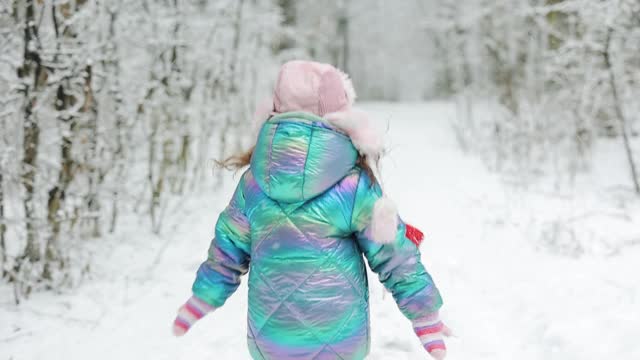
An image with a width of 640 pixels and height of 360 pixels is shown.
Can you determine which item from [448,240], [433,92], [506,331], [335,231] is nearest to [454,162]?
[448,240]

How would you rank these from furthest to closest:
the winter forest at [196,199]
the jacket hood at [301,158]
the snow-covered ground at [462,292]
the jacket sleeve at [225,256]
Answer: the winter forest at [196,199], the snow-covered ground at [462,292], the jacket sleeve at [225,256], the jacket hood at [301,158]

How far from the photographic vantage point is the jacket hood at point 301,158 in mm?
1945

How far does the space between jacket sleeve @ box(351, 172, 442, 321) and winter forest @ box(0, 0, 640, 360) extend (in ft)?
5.67

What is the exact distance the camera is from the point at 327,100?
2010 mm

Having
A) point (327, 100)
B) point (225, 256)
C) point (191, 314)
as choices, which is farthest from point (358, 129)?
point (191, 314)

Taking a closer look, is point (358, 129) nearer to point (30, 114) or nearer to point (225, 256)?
point (225, 256)

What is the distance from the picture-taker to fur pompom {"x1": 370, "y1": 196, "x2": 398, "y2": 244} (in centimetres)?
196

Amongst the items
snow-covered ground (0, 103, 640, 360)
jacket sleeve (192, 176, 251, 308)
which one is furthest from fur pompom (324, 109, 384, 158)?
snow-covered ground (0, 103, 640, 360)

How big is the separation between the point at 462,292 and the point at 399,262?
2.90 m

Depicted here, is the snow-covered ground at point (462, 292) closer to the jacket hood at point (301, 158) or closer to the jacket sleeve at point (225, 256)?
the jacket hood at point (301, 158)

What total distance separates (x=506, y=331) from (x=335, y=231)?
253 cm

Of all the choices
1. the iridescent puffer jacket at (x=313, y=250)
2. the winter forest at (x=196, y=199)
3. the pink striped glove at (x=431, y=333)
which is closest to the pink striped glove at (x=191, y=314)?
the iridescent puffer jacket at (x=313, y=250)

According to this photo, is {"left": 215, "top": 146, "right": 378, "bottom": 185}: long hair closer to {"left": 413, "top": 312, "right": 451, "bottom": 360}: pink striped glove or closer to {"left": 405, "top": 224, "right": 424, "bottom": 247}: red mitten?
{"left": 405, "top": 224, "right": 424, "bottom": 247}: red mitten

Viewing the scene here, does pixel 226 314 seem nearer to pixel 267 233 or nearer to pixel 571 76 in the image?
pixel 267 233
